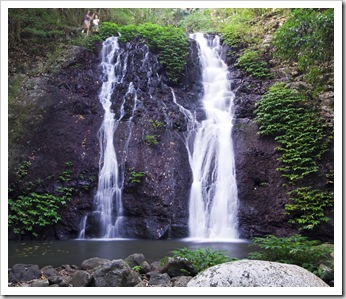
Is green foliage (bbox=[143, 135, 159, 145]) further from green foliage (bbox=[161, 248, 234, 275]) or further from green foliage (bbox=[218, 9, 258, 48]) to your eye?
green foliage (bbox=[218, 9, 258, 48])

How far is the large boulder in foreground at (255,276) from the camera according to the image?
310 centimetres

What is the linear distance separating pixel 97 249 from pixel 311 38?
15.8 feet

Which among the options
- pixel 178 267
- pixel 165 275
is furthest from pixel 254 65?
pixel 165 275

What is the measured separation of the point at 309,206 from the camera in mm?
6840

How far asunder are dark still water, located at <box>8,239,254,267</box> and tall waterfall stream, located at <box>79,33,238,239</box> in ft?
1.74

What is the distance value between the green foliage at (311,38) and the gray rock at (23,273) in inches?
187

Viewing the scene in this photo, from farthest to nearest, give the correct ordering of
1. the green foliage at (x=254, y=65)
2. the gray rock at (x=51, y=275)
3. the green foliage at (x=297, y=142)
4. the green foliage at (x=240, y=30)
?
the green foliage at (x=240, y=30) → the green foliage at (x=254, y=65) → the green foliage at (x=297, y=142) → the gray rock at (x=51, y=275)

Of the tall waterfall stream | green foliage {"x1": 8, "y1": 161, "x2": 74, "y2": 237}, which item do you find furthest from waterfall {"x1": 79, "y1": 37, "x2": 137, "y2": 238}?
green foliage {"x1": 8, "y1": 161, "x2": 74, "y2": 237}

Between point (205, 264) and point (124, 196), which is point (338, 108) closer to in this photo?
point (205, 264)

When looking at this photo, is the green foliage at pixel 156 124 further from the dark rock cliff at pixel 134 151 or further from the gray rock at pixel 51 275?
the gray rock at pixel 51 275

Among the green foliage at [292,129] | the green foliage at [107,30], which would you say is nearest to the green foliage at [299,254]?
the green foliage at [292,129]

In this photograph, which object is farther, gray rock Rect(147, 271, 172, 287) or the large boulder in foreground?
gray rock Rect(147, 271, 172, 287)

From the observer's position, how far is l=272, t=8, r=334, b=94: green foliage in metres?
5.18

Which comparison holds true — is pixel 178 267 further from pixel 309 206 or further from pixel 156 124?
pixel 156 124
